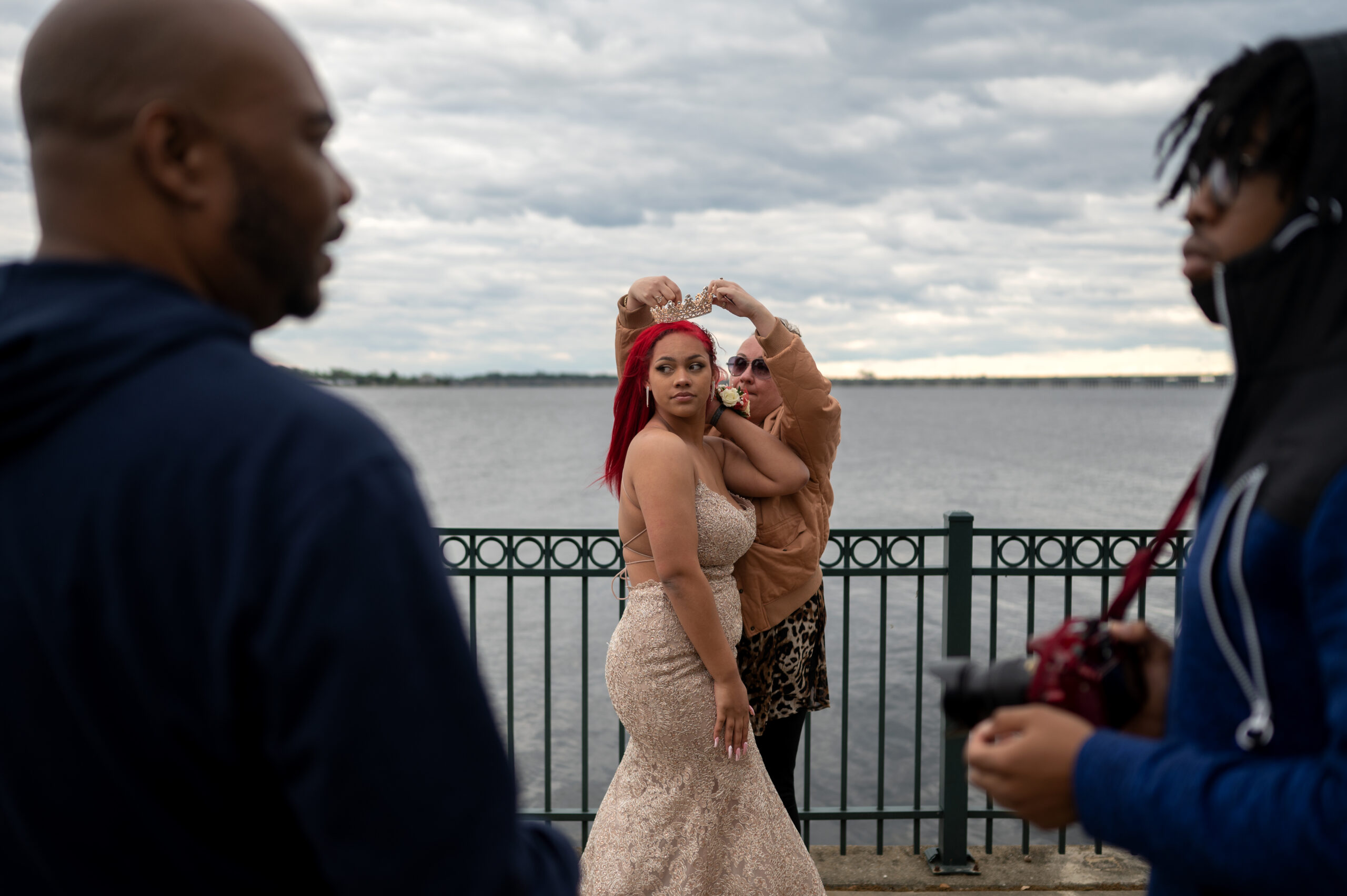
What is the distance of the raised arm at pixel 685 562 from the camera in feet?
10.4

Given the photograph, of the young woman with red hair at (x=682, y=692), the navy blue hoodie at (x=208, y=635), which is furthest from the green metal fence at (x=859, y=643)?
the navy blue hoodie at (x=208, y=635)

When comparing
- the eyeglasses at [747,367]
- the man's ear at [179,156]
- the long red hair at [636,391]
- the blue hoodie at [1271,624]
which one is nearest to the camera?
the man's ear at [179,156]

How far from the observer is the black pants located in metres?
3.71

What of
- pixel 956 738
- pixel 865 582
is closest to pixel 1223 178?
pixel 956 738

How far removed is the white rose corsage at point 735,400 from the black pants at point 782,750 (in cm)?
121

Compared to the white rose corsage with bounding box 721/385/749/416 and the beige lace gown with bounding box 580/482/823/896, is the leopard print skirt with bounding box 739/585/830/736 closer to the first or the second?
the beige lace gown with bounding box 580/482/823/896

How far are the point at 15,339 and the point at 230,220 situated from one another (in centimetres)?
22

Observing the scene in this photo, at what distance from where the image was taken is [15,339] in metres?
0.84

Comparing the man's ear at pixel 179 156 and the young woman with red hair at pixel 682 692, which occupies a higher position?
the man's ear at pixel 179 156

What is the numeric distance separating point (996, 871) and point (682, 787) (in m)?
1.90

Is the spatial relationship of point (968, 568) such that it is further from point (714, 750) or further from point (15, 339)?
point (15, 339)

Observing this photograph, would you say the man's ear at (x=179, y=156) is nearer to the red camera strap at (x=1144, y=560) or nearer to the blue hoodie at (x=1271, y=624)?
the blue hoodie at (x=1271, y=624)

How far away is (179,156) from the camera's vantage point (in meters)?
0.92

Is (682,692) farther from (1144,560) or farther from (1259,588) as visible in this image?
(1259,588)
